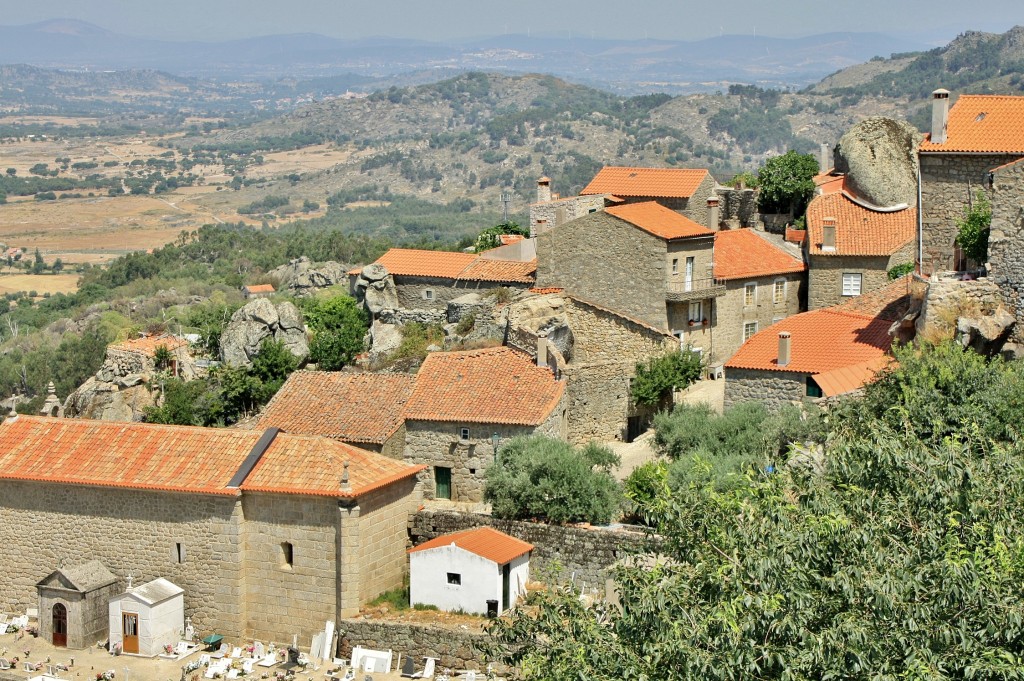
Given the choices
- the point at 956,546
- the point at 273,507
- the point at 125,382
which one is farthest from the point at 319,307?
the point at 956,546

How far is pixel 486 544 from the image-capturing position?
1125 inches

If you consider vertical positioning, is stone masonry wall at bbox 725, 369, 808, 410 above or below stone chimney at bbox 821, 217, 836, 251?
below

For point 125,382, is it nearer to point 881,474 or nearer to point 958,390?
point 958,390

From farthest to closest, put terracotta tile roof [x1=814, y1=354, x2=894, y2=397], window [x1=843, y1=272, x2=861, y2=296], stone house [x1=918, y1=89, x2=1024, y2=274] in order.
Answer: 1. window [x1=843, y1=272, x2=861, y2=296]
2. stone house [x1=918, y1=89, x2=1024, y2=274]
3. terracotta tile roof [x1=814, y1=354, x2=894, y2=397]

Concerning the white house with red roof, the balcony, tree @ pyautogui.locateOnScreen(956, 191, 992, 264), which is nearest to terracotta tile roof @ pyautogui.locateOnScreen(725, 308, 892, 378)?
tree @ pyautogui.locateOnScreen(956, 191, 992, 264)

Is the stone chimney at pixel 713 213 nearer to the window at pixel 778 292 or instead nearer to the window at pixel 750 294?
the window at pixel 778 292

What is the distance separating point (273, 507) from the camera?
28906mm

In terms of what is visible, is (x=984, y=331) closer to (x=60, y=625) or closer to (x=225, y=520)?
(x=225, y=520)

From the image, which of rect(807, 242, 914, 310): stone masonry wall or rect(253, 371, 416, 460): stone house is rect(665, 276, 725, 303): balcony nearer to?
rect(807, 242, 914, 310): stone masonry wall

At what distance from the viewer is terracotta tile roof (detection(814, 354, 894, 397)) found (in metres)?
31.4

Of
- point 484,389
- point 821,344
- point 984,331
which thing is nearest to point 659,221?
point 821,344

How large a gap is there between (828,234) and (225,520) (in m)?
20.5

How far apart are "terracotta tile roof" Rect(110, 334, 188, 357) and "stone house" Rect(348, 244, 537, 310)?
20.7 ft

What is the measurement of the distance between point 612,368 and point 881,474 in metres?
17.5
